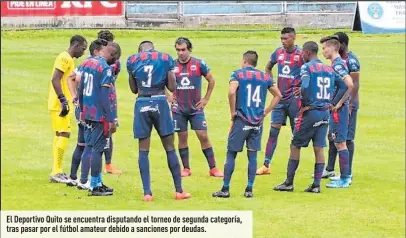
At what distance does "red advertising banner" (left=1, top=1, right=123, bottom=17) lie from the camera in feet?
123

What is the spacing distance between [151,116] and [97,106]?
0.76 metres

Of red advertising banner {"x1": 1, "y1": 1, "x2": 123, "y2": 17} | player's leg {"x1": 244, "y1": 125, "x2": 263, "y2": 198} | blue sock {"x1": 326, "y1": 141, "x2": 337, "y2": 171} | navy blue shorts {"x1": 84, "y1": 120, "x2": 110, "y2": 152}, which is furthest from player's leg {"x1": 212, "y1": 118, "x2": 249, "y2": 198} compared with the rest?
red advertising banner {"x1": 1, "y1": 1, "x2": 123, "y2": 17}

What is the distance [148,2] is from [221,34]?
4.60 metres

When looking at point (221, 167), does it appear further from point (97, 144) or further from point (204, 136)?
point (97, 144)

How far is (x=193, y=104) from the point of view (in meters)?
15.2

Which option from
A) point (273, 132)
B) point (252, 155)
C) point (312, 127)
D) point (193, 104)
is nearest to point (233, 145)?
point (252, 155)

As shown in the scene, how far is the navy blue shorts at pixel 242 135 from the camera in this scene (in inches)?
532

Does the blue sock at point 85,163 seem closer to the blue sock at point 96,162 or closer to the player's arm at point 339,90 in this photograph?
the blue sock at point 96,162

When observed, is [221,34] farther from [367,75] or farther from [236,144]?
[236,144]

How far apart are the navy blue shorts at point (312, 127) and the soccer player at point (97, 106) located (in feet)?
8.85

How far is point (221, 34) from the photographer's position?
121 ft

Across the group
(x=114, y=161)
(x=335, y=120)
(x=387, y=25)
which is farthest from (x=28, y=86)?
(x=387, y=25)

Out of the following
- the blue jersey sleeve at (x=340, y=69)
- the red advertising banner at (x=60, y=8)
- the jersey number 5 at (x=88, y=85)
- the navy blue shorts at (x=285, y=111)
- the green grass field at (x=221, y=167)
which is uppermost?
the red advertising banner at (x=60, y=8)

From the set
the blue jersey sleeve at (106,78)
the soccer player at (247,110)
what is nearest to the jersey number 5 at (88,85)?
the blue jersey sleeve at (106,78)
